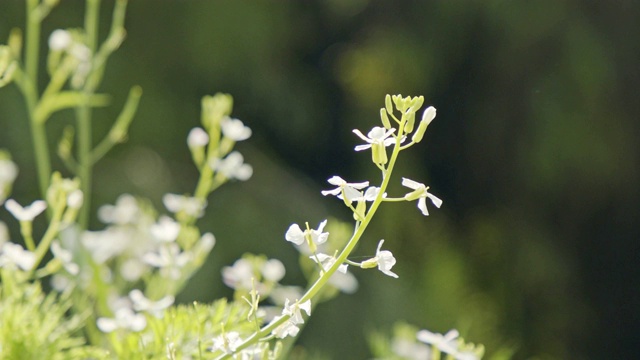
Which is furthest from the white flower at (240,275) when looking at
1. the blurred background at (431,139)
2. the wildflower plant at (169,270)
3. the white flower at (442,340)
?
the blurred background at (431,139)

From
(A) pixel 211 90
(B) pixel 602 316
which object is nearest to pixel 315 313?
(A) pixel 211 90

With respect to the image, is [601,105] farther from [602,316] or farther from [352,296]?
[352,296]

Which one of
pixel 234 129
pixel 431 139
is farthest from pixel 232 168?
pixel 431 139

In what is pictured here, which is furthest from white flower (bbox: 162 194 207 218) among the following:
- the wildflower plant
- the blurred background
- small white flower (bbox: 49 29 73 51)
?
the blurred background

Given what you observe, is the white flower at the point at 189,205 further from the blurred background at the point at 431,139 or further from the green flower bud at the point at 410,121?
the blurred background at the point at 431,139

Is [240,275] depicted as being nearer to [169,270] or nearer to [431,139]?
[169,270]

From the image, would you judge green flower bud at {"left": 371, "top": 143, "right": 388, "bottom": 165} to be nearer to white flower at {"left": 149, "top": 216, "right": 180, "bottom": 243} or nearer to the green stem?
the green stem
